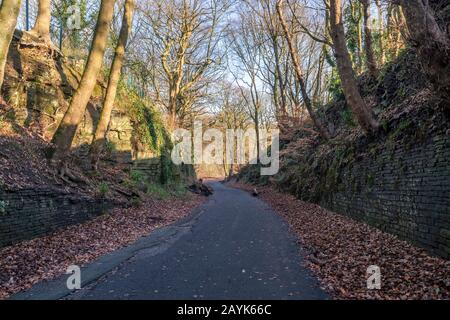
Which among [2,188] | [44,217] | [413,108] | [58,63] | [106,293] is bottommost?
[106,293]

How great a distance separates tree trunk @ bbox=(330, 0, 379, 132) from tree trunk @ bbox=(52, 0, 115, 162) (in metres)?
7.99

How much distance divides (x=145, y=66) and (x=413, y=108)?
938 inches

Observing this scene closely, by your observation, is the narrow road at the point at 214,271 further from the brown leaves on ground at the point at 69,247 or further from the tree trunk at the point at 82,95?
the tree trunk at the point at 82,95

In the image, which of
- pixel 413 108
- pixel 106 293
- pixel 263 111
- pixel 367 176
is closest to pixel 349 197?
pixel 367 176

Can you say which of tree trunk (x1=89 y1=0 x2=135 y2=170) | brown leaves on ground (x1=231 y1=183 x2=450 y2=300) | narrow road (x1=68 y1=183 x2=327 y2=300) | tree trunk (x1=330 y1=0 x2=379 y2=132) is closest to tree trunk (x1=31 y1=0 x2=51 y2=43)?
tree trunk (x1=89 y1=0 x2=135 y2=170)

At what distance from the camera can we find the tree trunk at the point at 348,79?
11.1 meters

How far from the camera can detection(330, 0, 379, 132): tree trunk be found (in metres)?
11.1

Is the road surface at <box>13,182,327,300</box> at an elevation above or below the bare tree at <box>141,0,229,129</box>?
below

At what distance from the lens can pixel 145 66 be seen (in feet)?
96.4

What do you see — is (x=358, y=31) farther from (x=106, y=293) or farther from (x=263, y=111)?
(x=263, y=111)

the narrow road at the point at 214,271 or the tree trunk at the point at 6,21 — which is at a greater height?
the tree trunk at the point at 6,21

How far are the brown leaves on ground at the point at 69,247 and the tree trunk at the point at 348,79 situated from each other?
721cm

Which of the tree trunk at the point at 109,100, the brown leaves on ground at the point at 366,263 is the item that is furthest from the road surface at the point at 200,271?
the tree trunk at the point at 109,100

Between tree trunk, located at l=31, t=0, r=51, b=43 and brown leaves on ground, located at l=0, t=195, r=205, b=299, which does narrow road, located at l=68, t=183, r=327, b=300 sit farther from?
tree trunk, located at l=31, t=0, r=51, b=43
